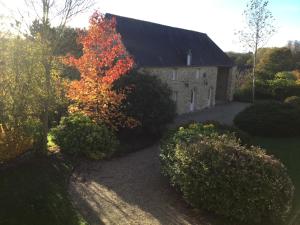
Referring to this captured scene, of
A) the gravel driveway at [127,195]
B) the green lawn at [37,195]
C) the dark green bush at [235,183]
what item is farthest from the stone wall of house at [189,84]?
the dark green bush at [235,183]

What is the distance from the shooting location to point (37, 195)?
9.80 meters

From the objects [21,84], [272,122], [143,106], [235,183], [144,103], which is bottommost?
[235,183]

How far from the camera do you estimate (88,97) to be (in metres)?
14.9

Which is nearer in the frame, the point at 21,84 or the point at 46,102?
the point at 21,84

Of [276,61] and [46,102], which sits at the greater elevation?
[276,61]

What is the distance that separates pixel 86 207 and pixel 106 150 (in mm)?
4721

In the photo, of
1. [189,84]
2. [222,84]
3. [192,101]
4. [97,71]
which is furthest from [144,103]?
[222,84]

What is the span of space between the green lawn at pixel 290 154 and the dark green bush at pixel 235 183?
3.23 ft

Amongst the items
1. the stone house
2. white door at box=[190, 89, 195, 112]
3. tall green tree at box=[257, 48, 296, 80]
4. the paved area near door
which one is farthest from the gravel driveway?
tall green tree at box=[257, 48, 296, 80]

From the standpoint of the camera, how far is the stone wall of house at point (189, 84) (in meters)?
24.5

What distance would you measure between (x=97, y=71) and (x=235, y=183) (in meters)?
8.23

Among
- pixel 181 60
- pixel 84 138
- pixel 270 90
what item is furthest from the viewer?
pixel 270 90

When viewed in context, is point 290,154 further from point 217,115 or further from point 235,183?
point 217,115

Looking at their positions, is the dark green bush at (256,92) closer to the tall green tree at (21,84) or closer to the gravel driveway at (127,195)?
the gravel driveway at (127,195)
